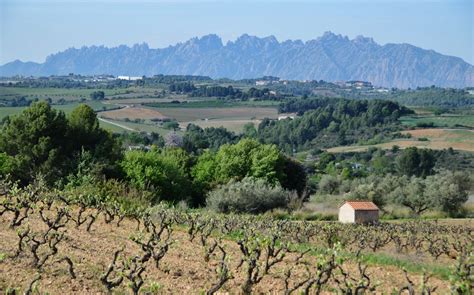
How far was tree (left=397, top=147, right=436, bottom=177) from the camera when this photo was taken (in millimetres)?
71062

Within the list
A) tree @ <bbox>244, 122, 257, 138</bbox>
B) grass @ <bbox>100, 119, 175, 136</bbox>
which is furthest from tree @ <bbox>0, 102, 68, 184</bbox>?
tree @ <bbox>244, 122, 257, 138</bbox>

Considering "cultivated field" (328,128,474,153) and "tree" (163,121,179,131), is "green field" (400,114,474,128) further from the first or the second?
"tree" (163,121,179,131)

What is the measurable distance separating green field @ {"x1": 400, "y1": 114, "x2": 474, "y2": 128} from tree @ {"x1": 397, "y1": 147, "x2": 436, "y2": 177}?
101 feet

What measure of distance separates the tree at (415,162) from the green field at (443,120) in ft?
101

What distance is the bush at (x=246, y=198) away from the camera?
37906 millimetres

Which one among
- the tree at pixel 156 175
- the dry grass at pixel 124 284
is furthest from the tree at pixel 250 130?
the dry grass at pixel 124 284

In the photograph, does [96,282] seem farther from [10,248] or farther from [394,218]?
[394,218]

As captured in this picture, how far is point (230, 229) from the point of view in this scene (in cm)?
2234

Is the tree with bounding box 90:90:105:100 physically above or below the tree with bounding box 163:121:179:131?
above

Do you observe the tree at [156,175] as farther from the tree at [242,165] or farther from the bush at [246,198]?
the tree at [242,165]

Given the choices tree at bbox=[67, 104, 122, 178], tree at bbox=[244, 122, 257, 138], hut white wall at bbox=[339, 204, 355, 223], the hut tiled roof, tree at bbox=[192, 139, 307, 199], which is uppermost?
tree at bbox=[67, 104, 122, 178]

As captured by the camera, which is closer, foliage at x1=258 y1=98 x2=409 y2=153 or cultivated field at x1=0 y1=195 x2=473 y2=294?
cultivated field at x1=0 y1=195 x2=473 y2=294

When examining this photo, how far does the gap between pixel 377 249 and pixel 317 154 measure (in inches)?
2744

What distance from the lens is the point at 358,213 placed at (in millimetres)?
38812
